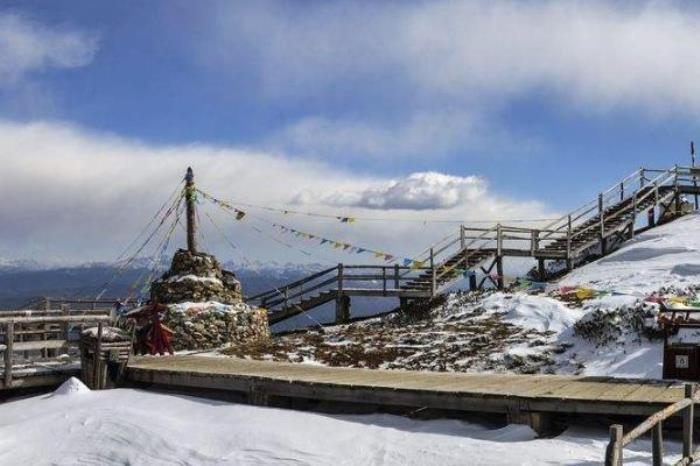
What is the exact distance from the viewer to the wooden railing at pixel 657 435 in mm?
6059

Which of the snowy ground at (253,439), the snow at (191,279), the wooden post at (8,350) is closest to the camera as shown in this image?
the snowy ground at (253,439)

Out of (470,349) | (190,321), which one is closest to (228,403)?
(470,349)

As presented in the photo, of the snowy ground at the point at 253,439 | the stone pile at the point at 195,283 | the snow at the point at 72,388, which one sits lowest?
the snowy ground at the point at 253,439

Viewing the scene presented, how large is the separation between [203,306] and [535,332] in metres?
9.65

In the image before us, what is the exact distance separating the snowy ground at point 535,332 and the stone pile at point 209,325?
60.1 inches

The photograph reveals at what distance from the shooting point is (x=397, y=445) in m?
9.37

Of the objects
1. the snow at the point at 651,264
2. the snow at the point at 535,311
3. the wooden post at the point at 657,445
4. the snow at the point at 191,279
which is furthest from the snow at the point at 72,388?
the snow at the point at 651,264

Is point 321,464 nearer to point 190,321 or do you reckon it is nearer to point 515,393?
point 515,393

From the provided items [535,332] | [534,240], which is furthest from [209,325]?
[534,240]

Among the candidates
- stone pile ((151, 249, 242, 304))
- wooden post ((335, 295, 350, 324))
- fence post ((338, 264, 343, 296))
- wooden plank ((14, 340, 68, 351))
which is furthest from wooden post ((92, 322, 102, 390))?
wooden post ((335, 295, 350, 324))

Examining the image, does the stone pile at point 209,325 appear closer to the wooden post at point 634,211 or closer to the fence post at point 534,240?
the fence post at point 534,240

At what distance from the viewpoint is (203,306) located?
69.6ft

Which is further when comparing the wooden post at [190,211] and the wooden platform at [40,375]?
the wooden post at [190,211]

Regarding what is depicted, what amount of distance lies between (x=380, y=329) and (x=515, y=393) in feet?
40.6
